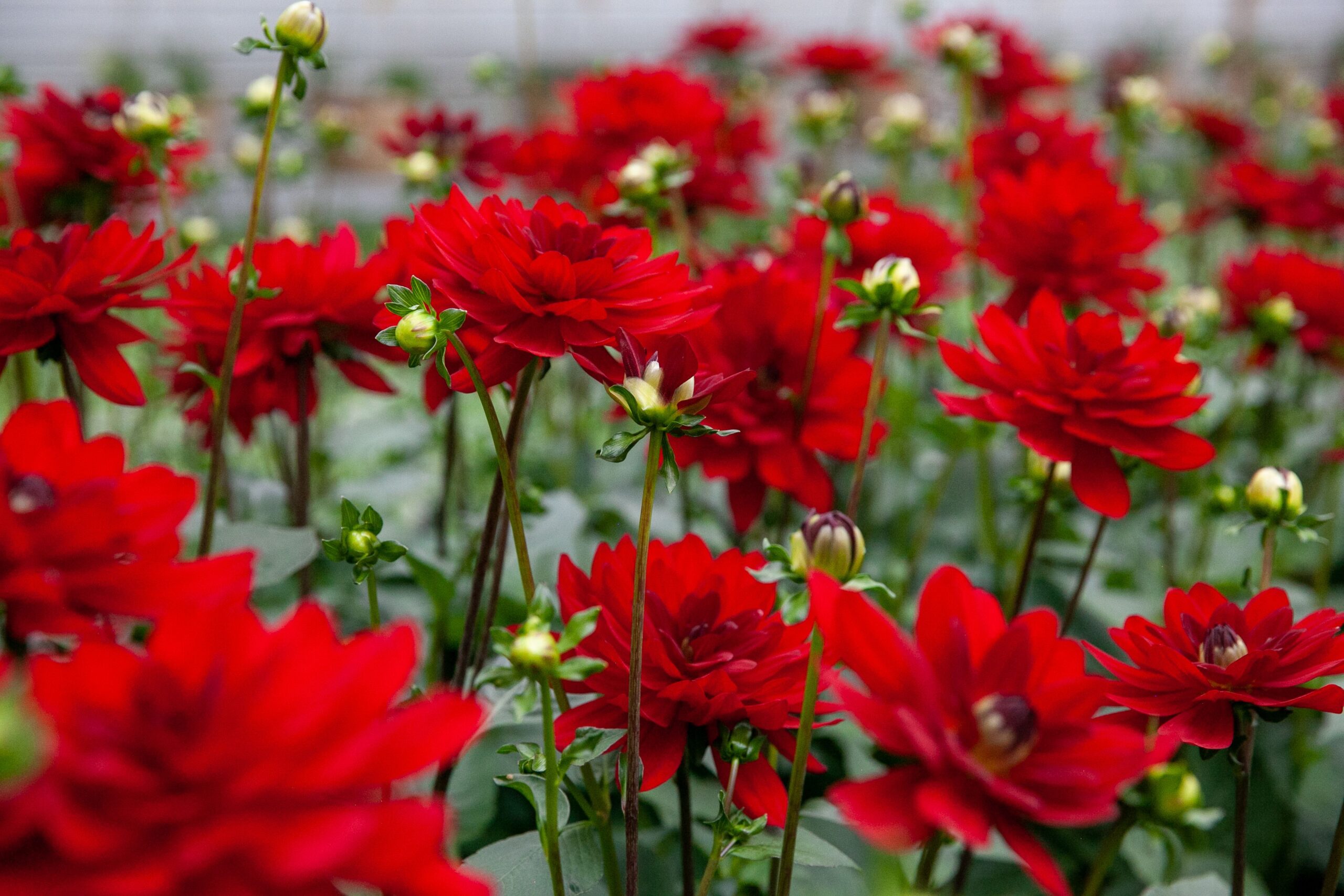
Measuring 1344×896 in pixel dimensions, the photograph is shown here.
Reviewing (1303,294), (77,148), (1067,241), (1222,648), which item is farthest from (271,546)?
(1303,294)

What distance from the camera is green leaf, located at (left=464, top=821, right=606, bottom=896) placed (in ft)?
1.58

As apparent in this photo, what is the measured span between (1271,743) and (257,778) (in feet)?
3.14

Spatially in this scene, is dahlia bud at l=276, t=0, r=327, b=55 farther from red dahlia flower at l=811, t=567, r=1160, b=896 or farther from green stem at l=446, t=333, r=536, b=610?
red dahlia flower at l=811, t=567, r=1160, b=896

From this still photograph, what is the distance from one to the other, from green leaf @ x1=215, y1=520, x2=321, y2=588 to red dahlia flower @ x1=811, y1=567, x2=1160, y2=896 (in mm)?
425

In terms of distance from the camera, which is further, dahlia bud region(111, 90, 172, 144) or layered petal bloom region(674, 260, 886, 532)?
dahlia bud region(111, 90, 172, 144)

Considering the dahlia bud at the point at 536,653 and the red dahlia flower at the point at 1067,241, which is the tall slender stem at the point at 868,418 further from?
the red dahlia flower at the point at 1067,241

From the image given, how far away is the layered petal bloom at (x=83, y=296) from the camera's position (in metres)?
0.53

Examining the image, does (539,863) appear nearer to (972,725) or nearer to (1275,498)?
(972,725)

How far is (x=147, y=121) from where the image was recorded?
0.77 meters

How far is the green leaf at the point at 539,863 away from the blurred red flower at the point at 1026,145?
952mm

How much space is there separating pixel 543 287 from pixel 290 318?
226 millimetres

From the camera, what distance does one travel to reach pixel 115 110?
90 centimetres

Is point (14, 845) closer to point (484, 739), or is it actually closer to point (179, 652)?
point (179, 652)

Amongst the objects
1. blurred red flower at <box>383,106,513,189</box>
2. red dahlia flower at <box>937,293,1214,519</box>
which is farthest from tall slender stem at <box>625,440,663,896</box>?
blurred red flower at <box>383,106,513,189</box>
